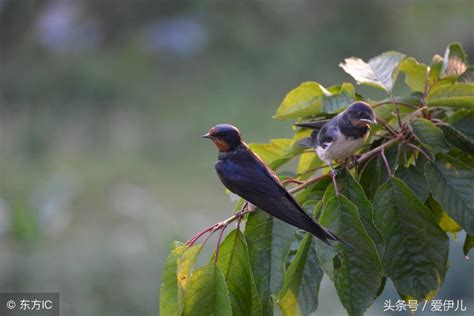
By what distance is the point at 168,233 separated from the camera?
5.67 m

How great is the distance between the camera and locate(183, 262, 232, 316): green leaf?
5.39 ft

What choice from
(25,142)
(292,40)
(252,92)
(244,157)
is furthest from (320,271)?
(292,40)

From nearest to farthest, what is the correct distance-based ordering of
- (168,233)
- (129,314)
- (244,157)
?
(244,157) → (129,314) → (168,233)

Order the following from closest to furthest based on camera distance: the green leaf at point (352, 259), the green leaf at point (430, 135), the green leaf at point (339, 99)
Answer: the green leaf at point (352, 259) < the green leaf at point (430, 135) < the green leaf at point (339, 99)

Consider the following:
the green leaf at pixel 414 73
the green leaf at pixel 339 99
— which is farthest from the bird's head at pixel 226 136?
the green leaf at pixel 414 73

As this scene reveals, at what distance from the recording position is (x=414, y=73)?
2094mm

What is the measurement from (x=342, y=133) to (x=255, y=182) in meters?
0.23

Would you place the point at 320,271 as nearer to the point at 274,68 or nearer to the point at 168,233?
the point at 168,233

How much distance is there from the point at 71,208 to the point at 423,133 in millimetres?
6137

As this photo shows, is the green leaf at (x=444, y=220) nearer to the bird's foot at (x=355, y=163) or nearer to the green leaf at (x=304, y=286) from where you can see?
the bird's foot at (x=355, y=163)

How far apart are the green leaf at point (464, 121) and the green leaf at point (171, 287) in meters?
0.64

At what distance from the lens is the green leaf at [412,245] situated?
1.72m

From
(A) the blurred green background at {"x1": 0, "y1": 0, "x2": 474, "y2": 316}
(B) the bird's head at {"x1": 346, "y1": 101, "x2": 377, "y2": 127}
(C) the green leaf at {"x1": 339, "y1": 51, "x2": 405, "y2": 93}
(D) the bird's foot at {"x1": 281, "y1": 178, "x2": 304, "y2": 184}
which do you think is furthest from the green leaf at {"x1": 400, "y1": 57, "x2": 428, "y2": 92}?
(A) the blurred green background at {"x1": 0, "y1": 0, "x2": 474, "y2": 316}

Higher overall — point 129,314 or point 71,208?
point 71,208
